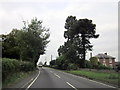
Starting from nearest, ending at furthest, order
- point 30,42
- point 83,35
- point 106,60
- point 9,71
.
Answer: point 9,71, point 30,42, point 83,35, point 106,60

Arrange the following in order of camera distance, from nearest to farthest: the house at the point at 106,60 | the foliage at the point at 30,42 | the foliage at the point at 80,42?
the foliage at the point at 30,42 < the foliage at the point at 80,42 < the house at the point at 106,60

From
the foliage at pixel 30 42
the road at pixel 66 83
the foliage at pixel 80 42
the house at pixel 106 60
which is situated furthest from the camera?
the house at pixel 106 60

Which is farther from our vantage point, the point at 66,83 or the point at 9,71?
the point at 66,83

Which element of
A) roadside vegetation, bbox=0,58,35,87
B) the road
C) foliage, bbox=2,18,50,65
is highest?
foliage, bbox=2,18,50,65

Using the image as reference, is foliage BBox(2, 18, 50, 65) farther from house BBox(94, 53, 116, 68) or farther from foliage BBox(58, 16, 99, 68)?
house BBox(94, 53, 116, 68)

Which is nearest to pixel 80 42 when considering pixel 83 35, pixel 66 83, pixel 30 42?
pixel 83 35

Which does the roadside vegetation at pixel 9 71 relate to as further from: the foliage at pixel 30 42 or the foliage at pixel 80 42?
the foliage at pixel 80 42

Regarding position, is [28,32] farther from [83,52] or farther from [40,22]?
[83,52]

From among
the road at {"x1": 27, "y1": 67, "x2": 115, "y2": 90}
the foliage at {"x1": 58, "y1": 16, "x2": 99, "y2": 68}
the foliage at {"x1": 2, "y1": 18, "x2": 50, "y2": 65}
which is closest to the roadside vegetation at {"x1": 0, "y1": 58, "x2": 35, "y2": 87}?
the road at {"x1": 27, "y1": 67, "x2": 115, "y2": 90}

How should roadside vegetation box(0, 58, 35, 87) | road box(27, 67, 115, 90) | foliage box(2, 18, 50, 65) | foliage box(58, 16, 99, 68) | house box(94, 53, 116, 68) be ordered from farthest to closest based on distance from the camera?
house box(94, 53, 116, 68) → foliage box(58, 16, 99, 68) → foliage box(2, 18, 50, 65) → road box(27, 67, 115, 90) → roadside vegetation box(0, 58, 35, 87)

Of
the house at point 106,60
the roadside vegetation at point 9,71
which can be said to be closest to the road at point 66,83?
the roadside vegetation at point 9,71

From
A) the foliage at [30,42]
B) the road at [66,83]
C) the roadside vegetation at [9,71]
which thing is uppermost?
the foliage at [30,42]

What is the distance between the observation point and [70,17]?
3238 inches

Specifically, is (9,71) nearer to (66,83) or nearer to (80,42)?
Result: (66,83)
